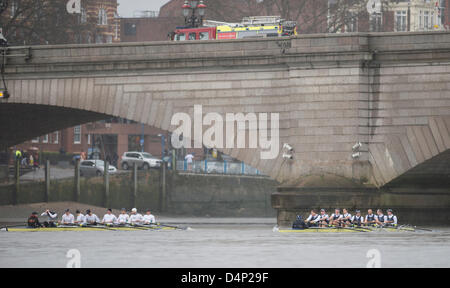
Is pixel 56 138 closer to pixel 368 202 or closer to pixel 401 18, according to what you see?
pixel 401 18

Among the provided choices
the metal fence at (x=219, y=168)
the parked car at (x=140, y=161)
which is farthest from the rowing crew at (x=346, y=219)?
the parked car at (x=140, y=161)

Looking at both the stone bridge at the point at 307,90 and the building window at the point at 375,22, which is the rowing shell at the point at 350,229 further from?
the building window at the point at 375,22

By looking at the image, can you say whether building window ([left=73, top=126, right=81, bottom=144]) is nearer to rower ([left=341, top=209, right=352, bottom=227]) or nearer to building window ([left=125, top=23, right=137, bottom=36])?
building window ([left=125, top=23, right=137, bottom=36])

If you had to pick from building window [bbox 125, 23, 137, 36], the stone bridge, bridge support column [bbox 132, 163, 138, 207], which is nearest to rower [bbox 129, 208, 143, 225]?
the stone bridge

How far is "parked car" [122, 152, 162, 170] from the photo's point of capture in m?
78.9

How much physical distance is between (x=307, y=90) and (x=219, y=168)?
31.7 metres

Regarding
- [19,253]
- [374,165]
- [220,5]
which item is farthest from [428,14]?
→ [19,253]

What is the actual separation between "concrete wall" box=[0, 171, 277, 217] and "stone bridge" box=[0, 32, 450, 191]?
23776 millimetres

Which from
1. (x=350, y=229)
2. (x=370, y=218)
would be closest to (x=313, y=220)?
(x=350, y=229)

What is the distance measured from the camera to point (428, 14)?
96312 mm

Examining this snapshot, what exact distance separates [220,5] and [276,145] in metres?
32.3

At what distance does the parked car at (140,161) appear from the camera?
259ft

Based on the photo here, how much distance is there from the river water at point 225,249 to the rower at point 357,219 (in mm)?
441

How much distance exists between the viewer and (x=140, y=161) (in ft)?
261
